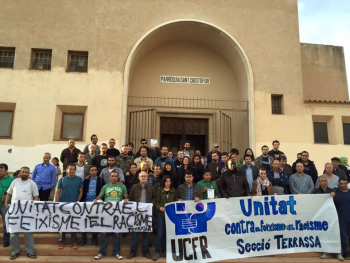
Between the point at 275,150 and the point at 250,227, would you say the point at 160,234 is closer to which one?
the point at 250,227

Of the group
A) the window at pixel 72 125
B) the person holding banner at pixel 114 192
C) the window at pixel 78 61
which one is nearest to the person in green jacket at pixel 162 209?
the person holding banner at pixel 114 192

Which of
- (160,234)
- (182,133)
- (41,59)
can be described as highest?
(41,59)

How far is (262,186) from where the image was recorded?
6891 millimetres

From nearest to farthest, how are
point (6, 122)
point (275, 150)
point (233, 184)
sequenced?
point (233, 184) < point (275, 150) < point (6, 122)

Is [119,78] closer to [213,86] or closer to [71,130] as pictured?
[71,130]

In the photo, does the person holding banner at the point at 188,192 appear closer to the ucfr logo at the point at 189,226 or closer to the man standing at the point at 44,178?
the ucfr logo at the point at 189,226

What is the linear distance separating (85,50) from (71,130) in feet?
10.2

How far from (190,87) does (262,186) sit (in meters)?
7.36

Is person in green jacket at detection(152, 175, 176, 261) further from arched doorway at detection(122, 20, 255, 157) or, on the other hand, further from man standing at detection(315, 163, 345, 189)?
arched doorway at detection(122, 20, 255, 157)

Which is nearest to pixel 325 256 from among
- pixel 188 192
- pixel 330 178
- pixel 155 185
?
pixel 330 178

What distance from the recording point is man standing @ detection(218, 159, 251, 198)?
22.1 feet

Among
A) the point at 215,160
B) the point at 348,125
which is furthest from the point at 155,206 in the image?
the point at 348,125

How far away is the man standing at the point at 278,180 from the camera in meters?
7.09

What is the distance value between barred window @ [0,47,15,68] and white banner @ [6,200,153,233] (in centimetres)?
718
